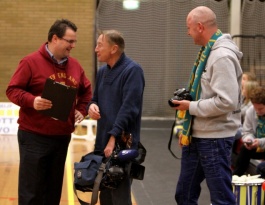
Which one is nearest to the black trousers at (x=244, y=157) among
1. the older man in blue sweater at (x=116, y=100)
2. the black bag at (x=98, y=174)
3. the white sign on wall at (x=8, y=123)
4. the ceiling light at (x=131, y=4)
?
the older man in blue sweater at (x=116, y=100)

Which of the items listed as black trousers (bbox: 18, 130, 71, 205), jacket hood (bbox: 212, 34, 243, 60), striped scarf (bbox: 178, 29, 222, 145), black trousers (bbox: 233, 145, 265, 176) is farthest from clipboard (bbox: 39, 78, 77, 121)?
black trousers (bbox: 233, 145, 265, 176)

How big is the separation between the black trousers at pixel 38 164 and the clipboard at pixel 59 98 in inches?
10.6

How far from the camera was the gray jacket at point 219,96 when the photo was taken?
12.5ft

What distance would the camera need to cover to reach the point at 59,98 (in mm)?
4180

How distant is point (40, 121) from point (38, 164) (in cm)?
34

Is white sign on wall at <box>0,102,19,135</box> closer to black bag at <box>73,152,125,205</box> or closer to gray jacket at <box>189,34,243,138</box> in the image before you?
black bag at <box>73,152,125,205</box>

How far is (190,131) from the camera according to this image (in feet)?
13.4

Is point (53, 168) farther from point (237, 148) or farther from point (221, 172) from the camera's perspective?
point (237, 148)

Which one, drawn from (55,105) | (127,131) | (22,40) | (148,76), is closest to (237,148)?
(127,131)

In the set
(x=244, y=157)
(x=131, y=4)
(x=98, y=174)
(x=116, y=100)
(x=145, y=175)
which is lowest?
(x=145, y=175)

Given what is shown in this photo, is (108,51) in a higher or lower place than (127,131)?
higher

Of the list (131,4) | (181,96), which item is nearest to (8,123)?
(131,4)

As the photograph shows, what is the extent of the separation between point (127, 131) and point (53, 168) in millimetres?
697

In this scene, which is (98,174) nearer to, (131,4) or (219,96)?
(219,96)
